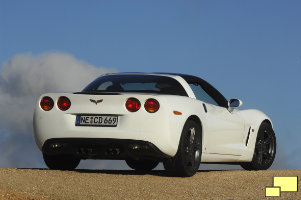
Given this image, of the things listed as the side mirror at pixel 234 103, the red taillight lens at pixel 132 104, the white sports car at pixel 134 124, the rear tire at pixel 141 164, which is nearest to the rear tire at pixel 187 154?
the white sports car at pixel 134 124

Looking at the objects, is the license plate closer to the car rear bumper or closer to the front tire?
the car rear bumper

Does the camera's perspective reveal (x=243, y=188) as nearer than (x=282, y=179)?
No

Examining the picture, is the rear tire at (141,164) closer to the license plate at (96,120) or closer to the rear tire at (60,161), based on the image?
the rear tire at (60,161)

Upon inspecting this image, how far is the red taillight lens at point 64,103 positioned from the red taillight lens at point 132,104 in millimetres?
938

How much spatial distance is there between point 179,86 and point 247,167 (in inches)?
120

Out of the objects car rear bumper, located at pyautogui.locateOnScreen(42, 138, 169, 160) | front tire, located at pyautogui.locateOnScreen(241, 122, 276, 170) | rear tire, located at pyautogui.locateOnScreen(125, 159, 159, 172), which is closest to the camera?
car rear bumper, located at pyautogui.locateOnScreen(42, 138, 169, 160)

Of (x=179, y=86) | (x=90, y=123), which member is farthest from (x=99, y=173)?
(x=179, y=86)

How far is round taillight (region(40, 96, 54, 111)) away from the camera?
11.0 m

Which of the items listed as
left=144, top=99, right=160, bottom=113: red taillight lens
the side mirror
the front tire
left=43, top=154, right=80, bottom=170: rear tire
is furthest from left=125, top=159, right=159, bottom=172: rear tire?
left=144, top=99, right=160, bottom=113: red taillight lens

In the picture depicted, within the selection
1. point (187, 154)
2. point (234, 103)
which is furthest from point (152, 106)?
point (234, 103)

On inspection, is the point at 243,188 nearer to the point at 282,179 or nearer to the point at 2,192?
the point at 282,179

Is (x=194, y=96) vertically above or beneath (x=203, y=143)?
above

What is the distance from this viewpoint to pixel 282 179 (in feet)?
28.9

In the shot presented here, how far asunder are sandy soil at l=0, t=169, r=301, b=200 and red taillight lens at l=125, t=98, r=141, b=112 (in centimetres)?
101
